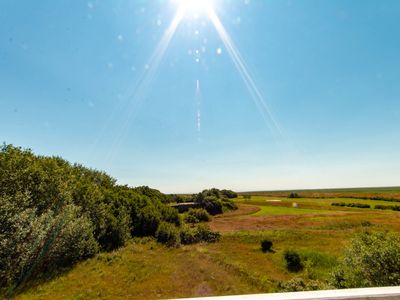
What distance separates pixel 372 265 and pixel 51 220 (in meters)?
21.8

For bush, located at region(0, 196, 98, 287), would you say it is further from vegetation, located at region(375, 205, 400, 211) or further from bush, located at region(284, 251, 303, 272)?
vegetation, located at region(375, 205, 400, 211)

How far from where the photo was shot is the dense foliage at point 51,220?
15.7 m

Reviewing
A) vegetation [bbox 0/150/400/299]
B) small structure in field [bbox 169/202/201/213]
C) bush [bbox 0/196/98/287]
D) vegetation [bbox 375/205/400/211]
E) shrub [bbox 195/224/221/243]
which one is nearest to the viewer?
vegetation [bbox 0/150/400/299]

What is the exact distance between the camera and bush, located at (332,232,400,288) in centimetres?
1051

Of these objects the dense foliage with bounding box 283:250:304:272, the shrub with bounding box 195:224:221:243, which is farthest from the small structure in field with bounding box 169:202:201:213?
the dense foliage with bounding box 283:250:304:272

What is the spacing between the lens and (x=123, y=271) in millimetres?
20484

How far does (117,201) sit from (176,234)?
9.77m

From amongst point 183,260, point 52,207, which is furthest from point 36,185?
point 183,260

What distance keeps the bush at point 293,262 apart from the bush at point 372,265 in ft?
40.1

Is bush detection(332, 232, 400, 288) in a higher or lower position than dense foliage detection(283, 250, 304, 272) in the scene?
higher

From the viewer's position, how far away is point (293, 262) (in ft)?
79.0

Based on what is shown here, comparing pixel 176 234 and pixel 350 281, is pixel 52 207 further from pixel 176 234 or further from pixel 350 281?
pixel 350 281

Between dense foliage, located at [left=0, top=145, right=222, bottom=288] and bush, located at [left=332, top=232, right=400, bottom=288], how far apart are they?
19794 mm

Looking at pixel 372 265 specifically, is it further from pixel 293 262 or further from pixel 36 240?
pixel 36 240
